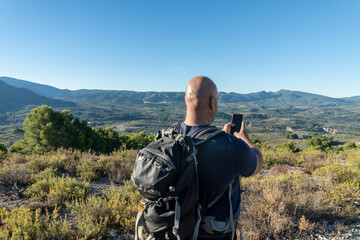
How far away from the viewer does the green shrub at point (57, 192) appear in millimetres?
3856

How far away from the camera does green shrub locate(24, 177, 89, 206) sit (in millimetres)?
3856

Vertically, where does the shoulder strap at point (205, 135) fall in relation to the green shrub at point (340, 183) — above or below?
above

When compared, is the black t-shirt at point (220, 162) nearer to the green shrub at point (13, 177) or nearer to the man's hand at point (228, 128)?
the man's hand at point (228, 128)

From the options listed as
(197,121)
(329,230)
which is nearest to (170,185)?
(197,121)

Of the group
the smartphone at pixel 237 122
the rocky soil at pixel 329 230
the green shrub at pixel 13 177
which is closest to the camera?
the smartphone at pixel 237 122

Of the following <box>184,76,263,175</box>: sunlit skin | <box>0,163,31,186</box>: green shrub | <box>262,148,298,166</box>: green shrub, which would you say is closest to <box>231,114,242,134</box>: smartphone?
<box>184,76,263,175</box>: sunlit skin

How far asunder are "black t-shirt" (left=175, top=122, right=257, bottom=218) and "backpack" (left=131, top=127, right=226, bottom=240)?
9cm

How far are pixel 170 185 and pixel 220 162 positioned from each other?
413 mm

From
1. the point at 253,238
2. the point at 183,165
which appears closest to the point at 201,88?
the point at 183,165

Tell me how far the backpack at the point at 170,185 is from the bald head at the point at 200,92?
32 centimetres

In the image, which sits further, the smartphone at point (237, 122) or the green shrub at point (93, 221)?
the green shrub at point (93, 221)

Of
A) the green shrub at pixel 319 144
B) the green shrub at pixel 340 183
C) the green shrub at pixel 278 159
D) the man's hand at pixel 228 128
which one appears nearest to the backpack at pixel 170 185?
the man's hand at pixel 228 128

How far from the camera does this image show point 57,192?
387 centimetres

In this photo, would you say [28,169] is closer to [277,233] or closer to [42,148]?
[277,233]
